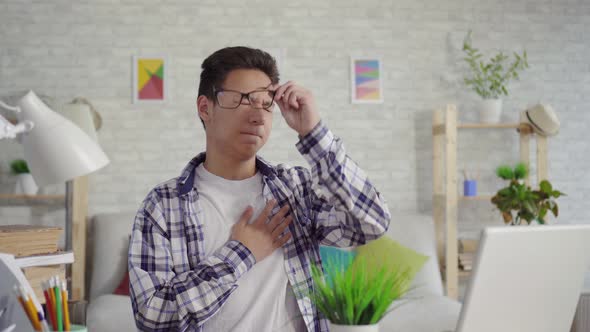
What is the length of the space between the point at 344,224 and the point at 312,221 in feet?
0.46

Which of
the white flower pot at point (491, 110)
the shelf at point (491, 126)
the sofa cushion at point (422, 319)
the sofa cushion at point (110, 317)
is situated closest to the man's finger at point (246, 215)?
the sofa cushion at point (422, 319)

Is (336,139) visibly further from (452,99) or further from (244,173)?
(452,99)

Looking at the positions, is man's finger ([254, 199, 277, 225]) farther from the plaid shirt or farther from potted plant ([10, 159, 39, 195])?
potted plant ([10, 159, 39, 195])

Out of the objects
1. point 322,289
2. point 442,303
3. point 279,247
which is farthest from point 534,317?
point 442,303

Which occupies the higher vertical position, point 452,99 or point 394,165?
point 452,99

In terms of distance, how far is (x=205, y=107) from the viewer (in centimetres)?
176

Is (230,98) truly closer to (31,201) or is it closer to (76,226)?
(76,226)

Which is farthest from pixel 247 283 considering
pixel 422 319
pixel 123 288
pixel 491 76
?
pixel 491 76

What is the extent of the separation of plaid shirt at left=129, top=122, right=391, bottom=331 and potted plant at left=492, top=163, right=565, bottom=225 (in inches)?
104

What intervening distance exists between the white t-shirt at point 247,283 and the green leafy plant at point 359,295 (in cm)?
64

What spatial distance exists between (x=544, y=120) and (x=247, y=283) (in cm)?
317

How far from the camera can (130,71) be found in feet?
13.9

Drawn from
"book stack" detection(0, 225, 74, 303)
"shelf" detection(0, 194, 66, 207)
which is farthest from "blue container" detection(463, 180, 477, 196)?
"book stack" detection(0, 225, 74, 303)

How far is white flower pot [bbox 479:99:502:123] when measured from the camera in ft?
14.1
